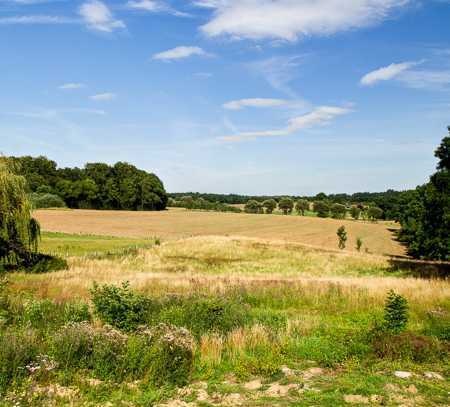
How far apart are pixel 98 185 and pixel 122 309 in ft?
360

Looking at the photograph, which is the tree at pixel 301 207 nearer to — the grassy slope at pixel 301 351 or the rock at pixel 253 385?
the grassy slope at pixel 301 351

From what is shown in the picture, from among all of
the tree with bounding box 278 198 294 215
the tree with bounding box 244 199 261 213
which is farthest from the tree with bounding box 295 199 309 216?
the tree with bounding box 244 199 261 213

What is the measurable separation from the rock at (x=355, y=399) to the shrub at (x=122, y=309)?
5.59 metres

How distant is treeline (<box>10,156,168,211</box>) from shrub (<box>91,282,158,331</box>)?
100 m

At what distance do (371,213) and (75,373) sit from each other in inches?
5103

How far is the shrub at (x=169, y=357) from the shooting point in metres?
7.64

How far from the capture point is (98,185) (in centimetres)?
11588

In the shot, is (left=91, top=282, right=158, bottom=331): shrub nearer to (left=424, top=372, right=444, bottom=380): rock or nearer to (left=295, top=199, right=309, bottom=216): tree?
(left=424, top=372, right=444, bottom=380): rock

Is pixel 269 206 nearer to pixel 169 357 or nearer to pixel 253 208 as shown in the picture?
pixel 253 208

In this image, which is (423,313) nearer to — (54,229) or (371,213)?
(54,229)

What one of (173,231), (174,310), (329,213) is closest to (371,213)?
(329,213)

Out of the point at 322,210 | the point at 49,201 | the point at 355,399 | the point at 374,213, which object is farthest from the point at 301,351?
the point at 374,213

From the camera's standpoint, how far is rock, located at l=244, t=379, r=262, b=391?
24.4ft

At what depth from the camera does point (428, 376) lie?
8.02 meters
